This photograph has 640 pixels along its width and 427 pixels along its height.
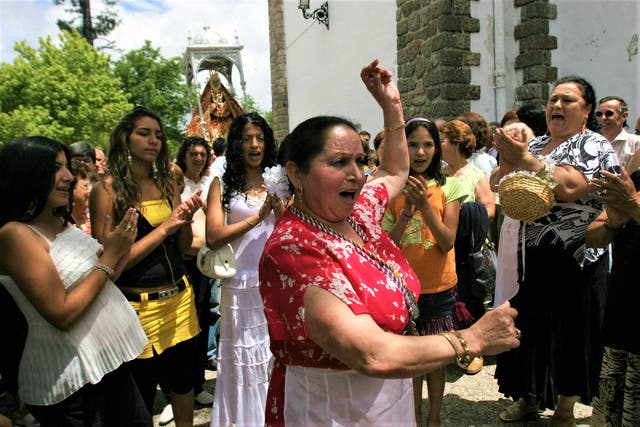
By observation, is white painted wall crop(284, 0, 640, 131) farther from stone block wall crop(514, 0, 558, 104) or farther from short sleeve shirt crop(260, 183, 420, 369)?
short sleeve shirt crop(260, 183, 420, 369)

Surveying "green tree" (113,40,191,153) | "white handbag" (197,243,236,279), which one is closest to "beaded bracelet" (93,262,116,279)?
"white handbag" (197,243,236,279)

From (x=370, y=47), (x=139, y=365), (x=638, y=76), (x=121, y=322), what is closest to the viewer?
(x=121, y=322)

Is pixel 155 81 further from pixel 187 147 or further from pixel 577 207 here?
pixel 577 207

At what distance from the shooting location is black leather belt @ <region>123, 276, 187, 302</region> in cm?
269

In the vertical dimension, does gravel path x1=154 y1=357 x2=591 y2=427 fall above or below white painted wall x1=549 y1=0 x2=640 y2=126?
below

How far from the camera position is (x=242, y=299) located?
3207 millimetres

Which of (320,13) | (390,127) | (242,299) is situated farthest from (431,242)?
(320,13)

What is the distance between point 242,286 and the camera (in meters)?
3.21

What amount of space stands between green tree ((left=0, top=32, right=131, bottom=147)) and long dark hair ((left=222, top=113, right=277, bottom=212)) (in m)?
13.5

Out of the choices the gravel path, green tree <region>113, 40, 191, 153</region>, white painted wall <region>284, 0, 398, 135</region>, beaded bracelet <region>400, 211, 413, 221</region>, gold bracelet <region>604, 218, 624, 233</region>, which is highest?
green tree <region>113, 40, 191, 153</region>

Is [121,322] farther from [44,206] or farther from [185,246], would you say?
[185,246]

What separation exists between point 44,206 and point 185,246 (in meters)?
1.12

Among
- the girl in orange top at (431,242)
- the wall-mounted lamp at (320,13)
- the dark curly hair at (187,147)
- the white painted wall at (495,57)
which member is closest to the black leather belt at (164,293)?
the girl in orange top at (431,242)

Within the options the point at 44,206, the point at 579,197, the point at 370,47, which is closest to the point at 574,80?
the point at 579,197
